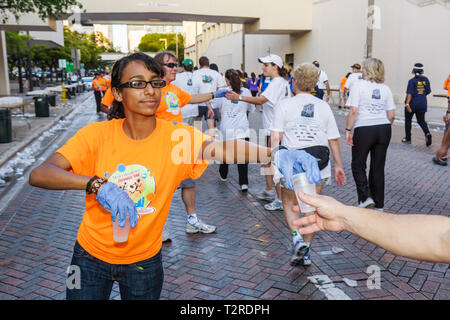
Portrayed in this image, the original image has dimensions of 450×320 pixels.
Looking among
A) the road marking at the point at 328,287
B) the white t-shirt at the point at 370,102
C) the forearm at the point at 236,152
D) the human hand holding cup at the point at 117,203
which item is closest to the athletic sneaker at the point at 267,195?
the white t-shirt at the point at 370,102

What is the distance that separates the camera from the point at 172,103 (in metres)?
4.71

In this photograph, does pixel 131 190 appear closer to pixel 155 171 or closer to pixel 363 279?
pixel 155 171

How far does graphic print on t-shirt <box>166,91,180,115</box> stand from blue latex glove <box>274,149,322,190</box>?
8.85 feet

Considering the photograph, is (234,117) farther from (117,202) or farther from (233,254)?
(117,202)

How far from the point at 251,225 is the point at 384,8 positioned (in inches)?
760

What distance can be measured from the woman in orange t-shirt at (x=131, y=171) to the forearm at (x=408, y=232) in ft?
2.42

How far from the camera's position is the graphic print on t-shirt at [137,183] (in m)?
2.10

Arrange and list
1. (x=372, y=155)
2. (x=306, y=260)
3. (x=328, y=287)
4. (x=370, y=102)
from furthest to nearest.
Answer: (x=372, y=155) < (x=370, y=102) < (x=306, y=260) < (x=328, y=287)

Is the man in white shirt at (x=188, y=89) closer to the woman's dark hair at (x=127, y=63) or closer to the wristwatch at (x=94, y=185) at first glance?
the woman's dark hair at (x=127, y=63)

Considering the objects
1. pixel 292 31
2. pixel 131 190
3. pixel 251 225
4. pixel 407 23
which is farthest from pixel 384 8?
pixel 131 190

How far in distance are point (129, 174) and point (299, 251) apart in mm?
2450

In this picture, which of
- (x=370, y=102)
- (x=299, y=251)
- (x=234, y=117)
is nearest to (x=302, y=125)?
Answer: (x=299, y=251)

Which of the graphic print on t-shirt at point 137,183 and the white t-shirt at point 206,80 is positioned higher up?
the white t-shirt at point 206,80
